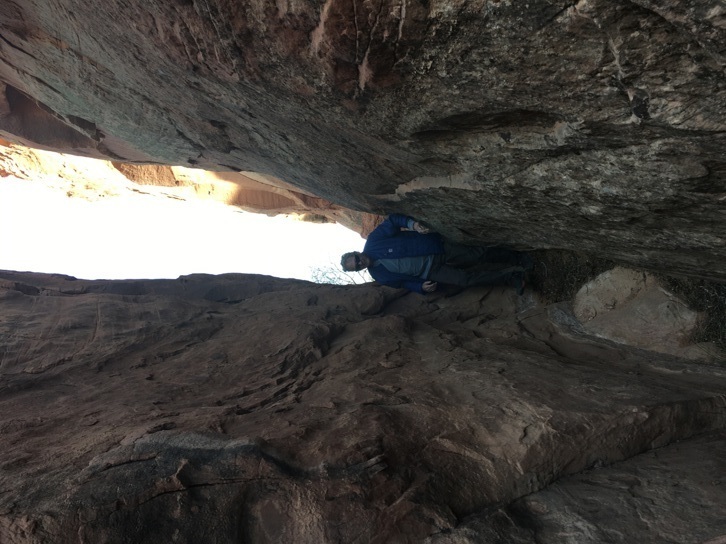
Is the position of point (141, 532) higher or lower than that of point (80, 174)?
lower

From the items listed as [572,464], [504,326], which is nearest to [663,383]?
[572,464]

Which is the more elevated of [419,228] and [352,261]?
[419,228]

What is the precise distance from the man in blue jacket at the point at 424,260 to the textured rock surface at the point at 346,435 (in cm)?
111

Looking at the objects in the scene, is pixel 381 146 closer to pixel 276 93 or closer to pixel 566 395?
pixel 276 93

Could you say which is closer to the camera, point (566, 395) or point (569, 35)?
point (569, 35)

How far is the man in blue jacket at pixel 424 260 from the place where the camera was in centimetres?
719

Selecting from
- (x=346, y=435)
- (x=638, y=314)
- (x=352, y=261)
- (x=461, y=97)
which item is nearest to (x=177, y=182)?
(x=352, y=261)

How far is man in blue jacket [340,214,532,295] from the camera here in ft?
23.6

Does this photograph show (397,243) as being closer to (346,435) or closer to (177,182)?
(346,435)

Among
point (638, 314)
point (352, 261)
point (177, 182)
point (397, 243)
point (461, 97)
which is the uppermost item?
point (177, 182)

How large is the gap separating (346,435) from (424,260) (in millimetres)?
4067

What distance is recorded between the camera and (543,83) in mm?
2789

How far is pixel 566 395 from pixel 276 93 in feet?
12.3

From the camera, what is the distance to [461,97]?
320cm
